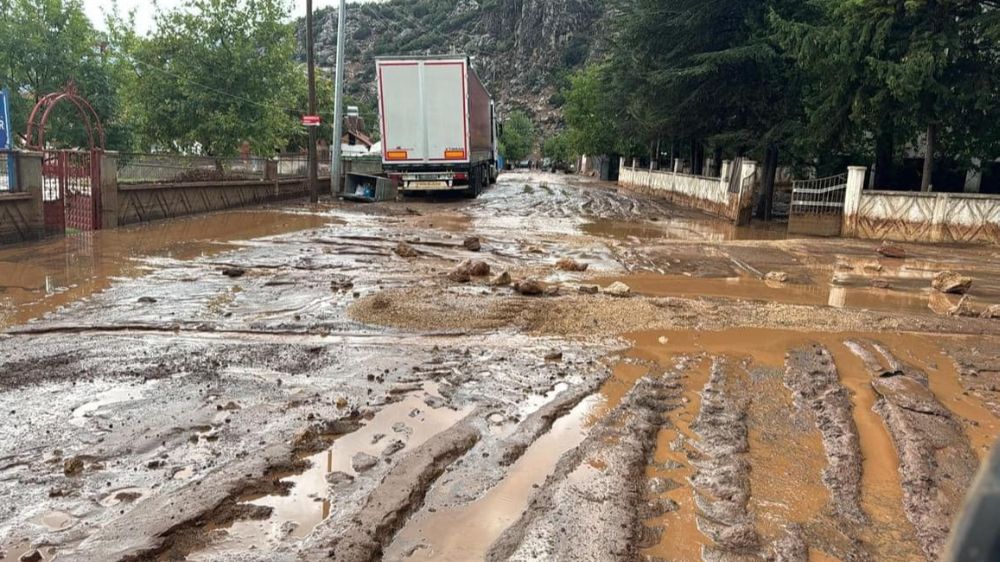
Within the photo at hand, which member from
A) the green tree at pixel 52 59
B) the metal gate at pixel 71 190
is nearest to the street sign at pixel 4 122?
the metal gate at pixel 71 190

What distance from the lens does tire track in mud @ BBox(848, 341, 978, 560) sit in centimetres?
336

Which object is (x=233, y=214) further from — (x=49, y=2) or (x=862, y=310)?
(x=49, y=2)

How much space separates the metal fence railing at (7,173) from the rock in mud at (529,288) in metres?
9.17

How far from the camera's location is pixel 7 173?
12000mm

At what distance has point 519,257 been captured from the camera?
38.5 feet

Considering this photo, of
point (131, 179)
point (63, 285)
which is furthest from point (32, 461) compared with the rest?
point (131, 179)

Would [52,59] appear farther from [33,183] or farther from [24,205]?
[24,205]

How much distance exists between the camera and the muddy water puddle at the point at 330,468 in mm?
3047

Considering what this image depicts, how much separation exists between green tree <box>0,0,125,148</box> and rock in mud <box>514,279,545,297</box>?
27.3m

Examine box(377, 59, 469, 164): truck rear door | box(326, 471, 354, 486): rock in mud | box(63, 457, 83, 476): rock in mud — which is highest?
box(377, 59, 469, 164): truck rear door

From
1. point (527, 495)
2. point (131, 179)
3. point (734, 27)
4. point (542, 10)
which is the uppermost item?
point (542, 10)

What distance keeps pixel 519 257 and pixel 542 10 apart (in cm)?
14059

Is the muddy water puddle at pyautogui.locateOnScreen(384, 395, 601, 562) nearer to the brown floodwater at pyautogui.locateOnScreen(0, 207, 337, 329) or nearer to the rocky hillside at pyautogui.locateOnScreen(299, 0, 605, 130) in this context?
the brown floodwater at pyautogui.locateOnScreen(0, 207, 337, 329)

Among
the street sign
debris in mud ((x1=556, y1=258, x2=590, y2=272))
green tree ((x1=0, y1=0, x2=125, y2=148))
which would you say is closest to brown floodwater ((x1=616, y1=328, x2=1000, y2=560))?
debris in mud ((x1=556, y1=258, x2=590, y2=272))
